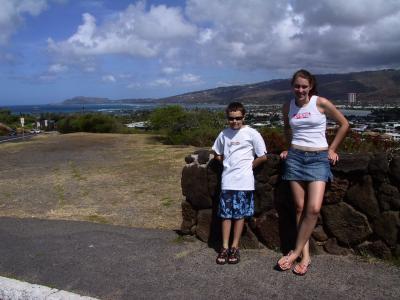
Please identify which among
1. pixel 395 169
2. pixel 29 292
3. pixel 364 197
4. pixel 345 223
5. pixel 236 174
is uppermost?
pixel 395 169

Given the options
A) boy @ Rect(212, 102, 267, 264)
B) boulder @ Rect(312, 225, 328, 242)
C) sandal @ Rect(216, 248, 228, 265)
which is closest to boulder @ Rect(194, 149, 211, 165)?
boy @ Rect(212, 102, 267, 264)

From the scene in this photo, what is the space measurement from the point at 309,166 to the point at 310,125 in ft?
1.27

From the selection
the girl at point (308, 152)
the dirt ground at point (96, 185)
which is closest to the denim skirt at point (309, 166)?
the girl at point (308, 152)

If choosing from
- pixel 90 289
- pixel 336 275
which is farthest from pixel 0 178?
pixel 336 275

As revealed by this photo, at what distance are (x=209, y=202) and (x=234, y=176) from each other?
0.79 m

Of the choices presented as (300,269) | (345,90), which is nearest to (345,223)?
(300,269)

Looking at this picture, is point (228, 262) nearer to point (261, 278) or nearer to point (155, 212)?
point (261, 278)

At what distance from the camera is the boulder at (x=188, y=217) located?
229 inches

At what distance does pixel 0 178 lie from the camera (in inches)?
529

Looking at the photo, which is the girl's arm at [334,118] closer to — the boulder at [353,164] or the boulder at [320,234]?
the boulder at [353,164]

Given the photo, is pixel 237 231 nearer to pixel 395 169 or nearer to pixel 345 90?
pixel 395 169

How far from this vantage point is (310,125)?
4.46m

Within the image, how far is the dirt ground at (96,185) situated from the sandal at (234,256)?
2.30 meters

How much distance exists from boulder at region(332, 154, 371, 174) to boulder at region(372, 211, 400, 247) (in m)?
0.48
